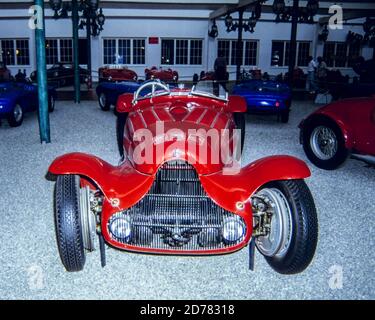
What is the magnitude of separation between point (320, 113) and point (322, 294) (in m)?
3.80

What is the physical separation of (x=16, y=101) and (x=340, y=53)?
2291cm

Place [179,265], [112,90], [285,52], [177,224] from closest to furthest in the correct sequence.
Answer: [177,224] → [179,265] → [112,90] → [285,52]

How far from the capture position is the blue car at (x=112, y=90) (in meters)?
11.2

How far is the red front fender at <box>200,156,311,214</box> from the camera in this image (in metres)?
3.22

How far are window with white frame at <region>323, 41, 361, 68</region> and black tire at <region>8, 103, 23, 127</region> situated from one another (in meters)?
21.5

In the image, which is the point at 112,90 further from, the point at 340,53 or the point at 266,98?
the point at 340,53

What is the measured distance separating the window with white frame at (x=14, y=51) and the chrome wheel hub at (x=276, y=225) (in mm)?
24409

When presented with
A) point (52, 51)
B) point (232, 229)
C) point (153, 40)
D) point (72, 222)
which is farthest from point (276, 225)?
point (52, 51)

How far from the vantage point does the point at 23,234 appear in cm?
418

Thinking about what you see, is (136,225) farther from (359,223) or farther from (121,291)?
(359,223)

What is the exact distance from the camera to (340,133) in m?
6.04

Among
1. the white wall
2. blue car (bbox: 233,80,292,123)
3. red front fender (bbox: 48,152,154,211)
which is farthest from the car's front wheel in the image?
the white wall

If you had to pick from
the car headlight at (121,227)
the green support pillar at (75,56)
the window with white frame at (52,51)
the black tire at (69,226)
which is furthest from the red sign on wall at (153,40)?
the car headlight at (121,227)
